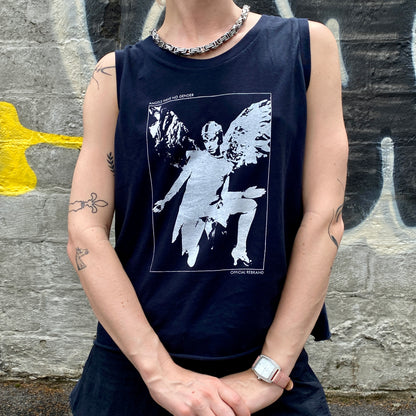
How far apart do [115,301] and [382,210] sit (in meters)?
1.69

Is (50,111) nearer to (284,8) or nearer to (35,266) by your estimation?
(35,266)

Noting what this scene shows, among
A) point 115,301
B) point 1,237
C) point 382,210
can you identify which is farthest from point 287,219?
point 1,237

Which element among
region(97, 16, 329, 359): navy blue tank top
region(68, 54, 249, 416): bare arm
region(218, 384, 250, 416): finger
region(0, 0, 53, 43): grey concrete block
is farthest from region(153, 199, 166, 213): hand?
region(0, 0, 53, 43): grey concrete block

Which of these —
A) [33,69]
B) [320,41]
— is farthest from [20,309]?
[320,41]

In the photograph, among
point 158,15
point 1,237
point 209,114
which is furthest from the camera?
point 1,237

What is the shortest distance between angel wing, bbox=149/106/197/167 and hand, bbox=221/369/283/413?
0.48 m

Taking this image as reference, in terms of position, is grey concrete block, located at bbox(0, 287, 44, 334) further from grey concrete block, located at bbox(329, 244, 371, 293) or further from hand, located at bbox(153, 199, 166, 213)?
hand, located at bbox(153, 199, 166, 213)

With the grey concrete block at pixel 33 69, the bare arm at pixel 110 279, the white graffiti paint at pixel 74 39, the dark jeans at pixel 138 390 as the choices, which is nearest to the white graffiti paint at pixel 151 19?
the white graffiti paint at pixel 74 39

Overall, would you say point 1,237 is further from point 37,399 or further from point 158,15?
point 158,15

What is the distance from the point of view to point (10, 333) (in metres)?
2.72

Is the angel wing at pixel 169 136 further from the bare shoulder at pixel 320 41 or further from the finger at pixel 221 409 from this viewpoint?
the finger at pixel 221 409

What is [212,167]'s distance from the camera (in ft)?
3.75

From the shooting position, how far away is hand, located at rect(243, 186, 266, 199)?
113 cm

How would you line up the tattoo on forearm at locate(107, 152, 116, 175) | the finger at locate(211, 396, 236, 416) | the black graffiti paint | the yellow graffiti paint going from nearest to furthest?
the finger at locate(211, 396, 236, 416), the tattoo on forearm at locate(107, 152, 116, 175), the black graffiti paint, the yellow graffiti paint
